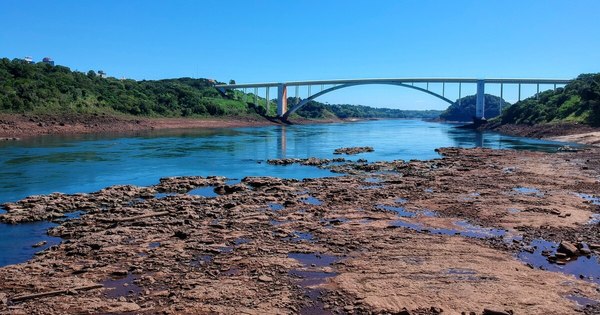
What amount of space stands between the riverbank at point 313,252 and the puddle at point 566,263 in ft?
0.14

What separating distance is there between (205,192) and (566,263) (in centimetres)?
1350

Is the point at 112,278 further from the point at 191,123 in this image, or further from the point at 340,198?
the point at 191,123

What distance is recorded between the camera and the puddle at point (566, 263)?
9.56m

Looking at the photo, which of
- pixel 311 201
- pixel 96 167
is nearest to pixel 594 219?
pixel 311 201

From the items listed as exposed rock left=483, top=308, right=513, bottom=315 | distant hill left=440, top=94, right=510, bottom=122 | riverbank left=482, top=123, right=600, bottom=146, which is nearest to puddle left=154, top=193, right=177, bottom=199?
exposed rock left=483, top=308, right=513, bottom=315

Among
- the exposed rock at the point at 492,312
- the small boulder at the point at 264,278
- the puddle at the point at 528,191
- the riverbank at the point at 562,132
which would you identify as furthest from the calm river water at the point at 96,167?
the riverbank at the point at 562,132

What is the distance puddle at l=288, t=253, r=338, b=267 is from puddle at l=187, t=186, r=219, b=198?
8.14 metres

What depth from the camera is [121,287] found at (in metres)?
8.83

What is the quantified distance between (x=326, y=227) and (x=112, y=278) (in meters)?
6.17

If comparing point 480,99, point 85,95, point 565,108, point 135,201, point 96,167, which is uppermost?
point 480,99

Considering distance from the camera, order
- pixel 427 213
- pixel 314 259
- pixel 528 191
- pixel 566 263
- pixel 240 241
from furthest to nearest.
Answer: pixel 528 191 < pixel 427 213 < pixel 240 241 < pixel 314 259 < pixel 566 263

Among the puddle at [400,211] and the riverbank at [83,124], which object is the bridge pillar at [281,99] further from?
the puddle at [400,211]

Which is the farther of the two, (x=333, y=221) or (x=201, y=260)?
(x=333, y=221)

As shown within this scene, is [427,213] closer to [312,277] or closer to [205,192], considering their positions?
[312,277]
